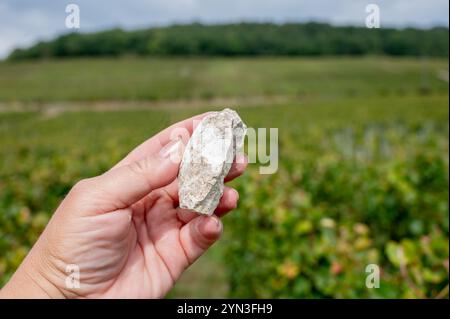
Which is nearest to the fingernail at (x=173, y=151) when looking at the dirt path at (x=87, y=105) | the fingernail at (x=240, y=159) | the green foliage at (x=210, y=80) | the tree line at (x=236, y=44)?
the fingernail at (x=240, y=159)

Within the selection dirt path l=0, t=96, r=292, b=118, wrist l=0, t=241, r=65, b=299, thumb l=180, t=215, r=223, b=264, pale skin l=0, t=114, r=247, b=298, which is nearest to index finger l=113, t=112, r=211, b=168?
pale skin l=0, t=114, r=247, b=298

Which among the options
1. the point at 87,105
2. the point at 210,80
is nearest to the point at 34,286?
the point at 210,80

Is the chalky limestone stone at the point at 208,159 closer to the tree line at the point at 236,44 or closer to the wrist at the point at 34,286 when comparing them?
the wrist at the point at 34,286

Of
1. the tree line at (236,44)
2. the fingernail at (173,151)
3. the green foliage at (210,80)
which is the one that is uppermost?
the tree line at (236,44)

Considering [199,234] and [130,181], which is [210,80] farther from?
[130,181]

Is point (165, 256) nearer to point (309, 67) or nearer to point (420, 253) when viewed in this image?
point (420, 253)

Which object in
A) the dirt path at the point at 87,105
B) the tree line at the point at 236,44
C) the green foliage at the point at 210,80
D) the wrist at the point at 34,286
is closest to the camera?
the wrist at the point at 34,286

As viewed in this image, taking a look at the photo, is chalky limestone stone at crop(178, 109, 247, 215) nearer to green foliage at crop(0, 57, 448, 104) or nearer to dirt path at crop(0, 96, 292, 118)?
green foliage at crop(0, 57, 448, 104)
